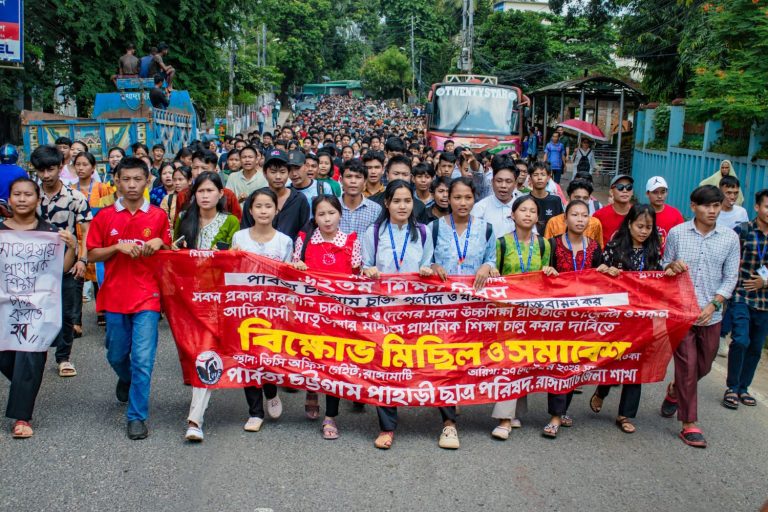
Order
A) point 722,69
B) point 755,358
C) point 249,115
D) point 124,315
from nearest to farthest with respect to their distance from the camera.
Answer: point 124,315 → point 755,358 → point 722,69 → point 249,115

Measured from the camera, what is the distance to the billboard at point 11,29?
11.9 m

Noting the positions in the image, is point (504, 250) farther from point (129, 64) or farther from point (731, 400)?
point (129, 64)

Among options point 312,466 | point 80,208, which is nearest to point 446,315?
point 312,466

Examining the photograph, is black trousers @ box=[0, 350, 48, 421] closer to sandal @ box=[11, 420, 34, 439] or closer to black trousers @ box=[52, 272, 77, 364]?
sandal @ box=[11, 420, 34, 439]

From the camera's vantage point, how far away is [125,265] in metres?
5.15

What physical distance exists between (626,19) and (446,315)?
22.5 meters

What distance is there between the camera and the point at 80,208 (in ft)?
20.3

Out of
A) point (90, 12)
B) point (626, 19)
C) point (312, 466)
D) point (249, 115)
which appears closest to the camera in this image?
point (312, 466)

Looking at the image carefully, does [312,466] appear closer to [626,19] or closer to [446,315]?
[446,315]

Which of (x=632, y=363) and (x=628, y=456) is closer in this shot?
(x=628, y=456)

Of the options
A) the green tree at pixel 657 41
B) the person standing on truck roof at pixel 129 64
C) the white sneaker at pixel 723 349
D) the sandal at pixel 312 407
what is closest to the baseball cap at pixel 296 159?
the sandal at pixel 312 407

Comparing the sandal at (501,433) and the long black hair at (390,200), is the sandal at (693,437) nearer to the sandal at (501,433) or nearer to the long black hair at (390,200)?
the sandal at (501,433)

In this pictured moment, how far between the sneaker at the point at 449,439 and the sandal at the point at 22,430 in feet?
8.84

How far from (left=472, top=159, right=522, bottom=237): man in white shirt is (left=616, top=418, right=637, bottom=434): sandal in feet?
6.58
